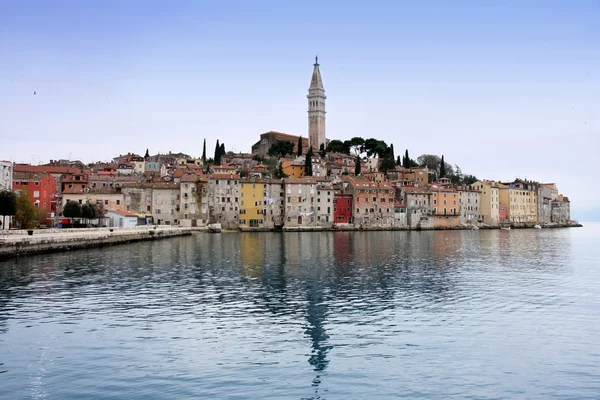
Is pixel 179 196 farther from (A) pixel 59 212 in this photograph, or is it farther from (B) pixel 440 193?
(B) pixel 440 193

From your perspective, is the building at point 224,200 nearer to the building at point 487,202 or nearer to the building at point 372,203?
the building at point 372,203

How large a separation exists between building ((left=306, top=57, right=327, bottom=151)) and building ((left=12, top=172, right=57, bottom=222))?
71.4 m

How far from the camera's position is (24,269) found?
28.8 metres

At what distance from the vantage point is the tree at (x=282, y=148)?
4943 inches

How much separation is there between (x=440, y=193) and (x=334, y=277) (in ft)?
266

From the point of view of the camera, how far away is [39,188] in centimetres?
7238

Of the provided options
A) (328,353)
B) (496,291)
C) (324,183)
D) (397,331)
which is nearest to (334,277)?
(496,291)

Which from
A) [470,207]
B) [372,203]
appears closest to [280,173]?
[372,203]

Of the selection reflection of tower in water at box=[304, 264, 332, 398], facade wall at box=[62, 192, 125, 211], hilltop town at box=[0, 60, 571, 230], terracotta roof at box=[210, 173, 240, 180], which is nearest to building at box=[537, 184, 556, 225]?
hilltop town at box=[0, 60, 571, 230]

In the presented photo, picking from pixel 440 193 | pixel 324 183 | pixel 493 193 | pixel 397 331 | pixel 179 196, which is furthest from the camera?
pixel 493 193

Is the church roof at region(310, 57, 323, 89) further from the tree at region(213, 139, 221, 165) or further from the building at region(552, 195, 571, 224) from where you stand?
the building at region(552, 195, 571, 224)

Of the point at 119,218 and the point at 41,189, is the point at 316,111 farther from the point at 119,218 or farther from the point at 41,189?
the point at 41,189

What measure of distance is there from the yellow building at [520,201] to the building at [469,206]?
993cm

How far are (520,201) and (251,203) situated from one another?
66.6 metres
